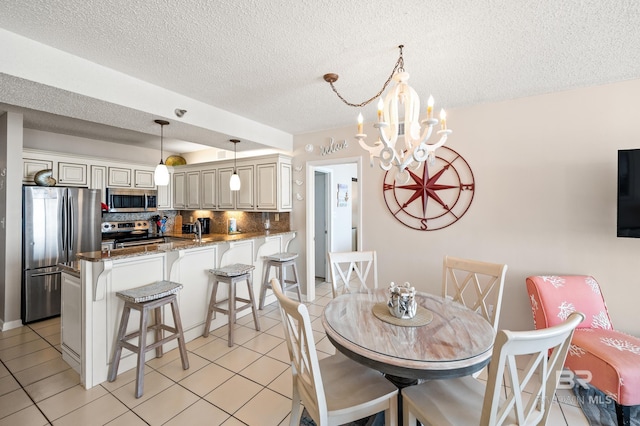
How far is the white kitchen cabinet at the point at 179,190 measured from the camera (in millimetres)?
5270

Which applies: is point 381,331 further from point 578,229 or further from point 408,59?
point 578,229

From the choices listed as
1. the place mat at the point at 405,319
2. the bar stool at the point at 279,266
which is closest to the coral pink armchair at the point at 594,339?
the place mat at the point at 405,319

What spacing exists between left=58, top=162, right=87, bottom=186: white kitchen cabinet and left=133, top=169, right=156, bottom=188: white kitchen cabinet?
0.71m

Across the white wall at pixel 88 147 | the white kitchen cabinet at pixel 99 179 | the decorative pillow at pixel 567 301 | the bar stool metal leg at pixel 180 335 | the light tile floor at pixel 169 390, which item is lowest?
the light tile floor at pixel 169 390

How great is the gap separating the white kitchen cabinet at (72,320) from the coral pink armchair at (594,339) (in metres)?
3.93

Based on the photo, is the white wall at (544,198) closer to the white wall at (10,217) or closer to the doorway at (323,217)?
the doorway at (323,217)

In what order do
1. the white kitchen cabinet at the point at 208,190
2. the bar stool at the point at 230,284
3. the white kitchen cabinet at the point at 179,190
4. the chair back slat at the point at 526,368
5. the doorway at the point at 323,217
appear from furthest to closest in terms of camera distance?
the white kitchen cabinet at the point at 179,190
the doorway at the point at 323,217
the white kitchen cabinet at the point at 208,190
the bar stool at the point at 230,284
the chair back slat at the point at 526,368

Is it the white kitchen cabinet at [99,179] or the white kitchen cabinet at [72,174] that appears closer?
the white kitchen cabinet at [72,174]

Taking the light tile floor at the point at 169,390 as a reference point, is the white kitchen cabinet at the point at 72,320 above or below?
above

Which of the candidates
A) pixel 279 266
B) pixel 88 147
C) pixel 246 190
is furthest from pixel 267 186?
pixel 88 147

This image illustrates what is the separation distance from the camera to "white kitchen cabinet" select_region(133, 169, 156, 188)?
4.72 metres

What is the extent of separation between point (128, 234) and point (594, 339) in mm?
6100

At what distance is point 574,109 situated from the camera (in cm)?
253

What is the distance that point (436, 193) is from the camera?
3156mm
